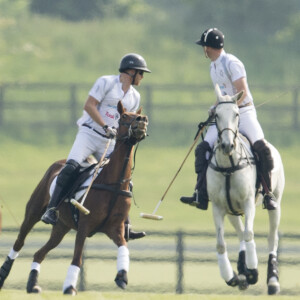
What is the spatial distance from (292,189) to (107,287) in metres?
19.0

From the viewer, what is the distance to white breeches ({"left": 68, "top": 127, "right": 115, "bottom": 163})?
49.5 ft

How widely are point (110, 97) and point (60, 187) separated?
118 centimetres

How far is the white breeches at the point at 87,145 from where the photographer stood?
15.1m

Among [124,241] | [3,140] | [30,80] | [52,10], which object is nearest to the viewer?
[124,241]

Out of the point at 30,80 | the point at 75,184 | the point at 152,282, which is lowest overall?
the point at 152,282

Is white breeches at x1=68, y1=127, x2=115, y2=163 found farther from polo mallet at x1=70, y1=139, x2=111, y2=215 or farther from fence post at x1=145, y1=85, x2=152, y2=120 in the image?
fence post at x1=145, y1=85, x2=152, y2=120

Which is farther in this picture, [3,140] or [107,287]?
[3,140]

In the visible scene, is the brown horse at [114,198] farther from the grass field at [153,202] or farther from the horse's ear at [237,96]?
the grass field at [153,202]

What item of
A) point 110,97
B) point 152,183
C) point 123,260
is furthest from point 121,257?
point 152,183

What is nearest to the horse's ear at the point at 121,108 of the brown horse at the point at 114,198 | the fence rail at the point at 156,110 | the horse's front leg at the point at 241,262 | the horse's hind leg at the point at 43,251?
the brown horse at the point at 114,198

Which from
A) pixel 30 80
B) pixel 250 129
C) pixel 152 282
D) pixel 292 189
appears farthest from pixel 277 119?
pixel 250 129

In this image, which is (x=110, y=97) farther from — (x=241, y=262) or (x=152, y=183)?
(x=152, y=183)

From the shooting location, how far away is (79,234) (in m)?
14.3

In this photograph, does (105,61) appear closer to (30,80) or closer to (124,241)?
(30,80)
